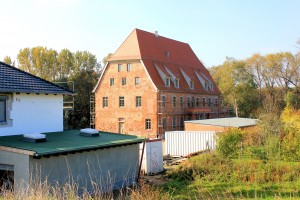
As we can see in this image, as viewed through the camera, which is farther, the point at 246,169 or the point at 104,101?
the point at 104,101

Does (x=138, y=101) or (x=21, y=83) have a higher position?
(x=21, y=83)

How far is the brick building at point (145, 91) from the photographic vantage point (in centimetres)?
4069

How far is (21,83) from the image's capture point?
57.0ft

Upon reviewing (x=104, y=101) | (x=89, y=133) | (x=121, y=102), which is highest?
(x=104, y=101)

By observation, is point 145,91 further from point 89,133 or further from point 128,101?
point 89,133

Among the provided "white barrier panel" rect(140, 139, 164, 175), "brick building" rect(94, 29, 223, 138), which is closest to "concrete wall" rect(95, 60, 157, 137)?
"brick building" rect(94, 29, 223, 138)

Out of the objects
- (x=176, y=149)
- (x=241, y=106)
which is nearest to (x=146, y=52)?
(x=176, y=149)

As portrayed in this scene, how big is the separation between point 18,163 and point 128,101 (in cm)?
2920

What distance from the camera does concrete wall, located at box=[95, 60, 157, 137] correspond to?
4069 centimetres

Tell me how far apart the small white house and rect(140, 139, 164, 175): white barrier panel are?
5127mm

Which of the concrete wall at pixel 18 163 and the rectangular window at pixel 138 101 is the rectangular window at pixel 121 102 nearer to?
the rectangular window at pixel 138 101

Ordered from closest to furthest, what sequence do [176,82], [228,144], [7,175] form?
[7,175] < [228,144] < [176,82]

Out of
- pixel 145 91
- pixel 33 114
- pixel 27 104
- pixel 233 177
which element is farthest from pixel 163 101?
pixel 27 104

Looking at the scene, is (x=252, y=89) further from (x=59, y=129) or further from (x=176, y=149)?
(x=59, y=129)
